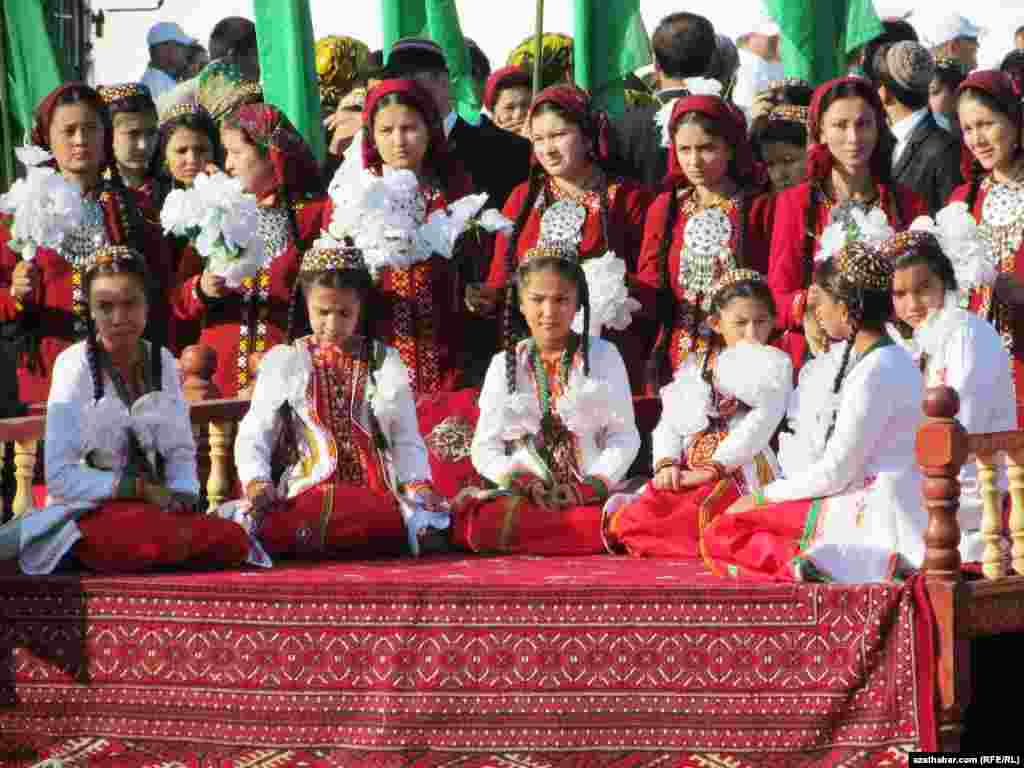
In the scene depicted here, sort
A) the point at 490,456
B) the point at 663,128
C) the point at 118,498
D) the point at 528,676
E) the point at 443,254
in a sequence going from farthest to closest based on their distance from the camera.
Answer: the point at 663,128 < the point at 443,254 < the point at 490,456 < the point at 118,498 < the point at 528,676

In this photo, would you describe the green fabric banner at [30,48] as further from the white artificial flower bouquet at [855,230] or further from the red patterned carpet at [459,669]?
the red patterned carpet at [459,669]

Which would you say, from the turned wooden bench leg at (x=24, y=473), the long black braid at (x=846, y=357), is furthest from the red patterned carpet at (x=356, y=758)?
the long black braid at (x=846, y=357)

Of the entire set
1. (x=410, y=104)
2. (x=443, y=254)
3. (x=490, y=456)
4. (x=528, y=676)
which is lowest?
(x=528, y=676)

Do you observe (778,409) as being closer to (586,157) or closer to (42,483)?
(586,157)

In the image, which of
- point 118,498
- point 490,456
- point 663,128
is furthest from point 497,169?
point 118,498

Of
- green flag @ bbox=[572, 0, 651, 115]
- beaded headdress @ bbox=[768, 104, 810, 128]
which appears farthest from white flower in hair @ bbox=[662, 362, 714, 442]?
green flag @ bbox=[572, 0, 651, 115]

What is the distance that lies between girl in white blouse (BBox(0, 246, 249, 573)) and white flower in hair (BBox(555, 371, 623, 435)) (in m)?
1.35

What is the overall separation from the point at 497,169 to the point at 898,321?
2.27 meters

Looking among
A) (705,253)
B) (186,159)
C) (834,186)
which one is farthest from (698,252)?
(186,159)

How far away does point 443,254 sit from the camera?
31.0ft

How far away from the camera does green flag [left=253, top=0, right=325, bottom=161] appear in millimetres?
10617

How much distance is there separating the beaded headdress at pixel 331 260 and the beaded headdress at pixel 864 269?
1.86 metres

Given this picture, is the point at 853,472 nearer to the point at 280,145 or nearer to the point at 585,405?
the point at 585,405

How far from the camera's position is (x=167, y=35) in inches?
495
